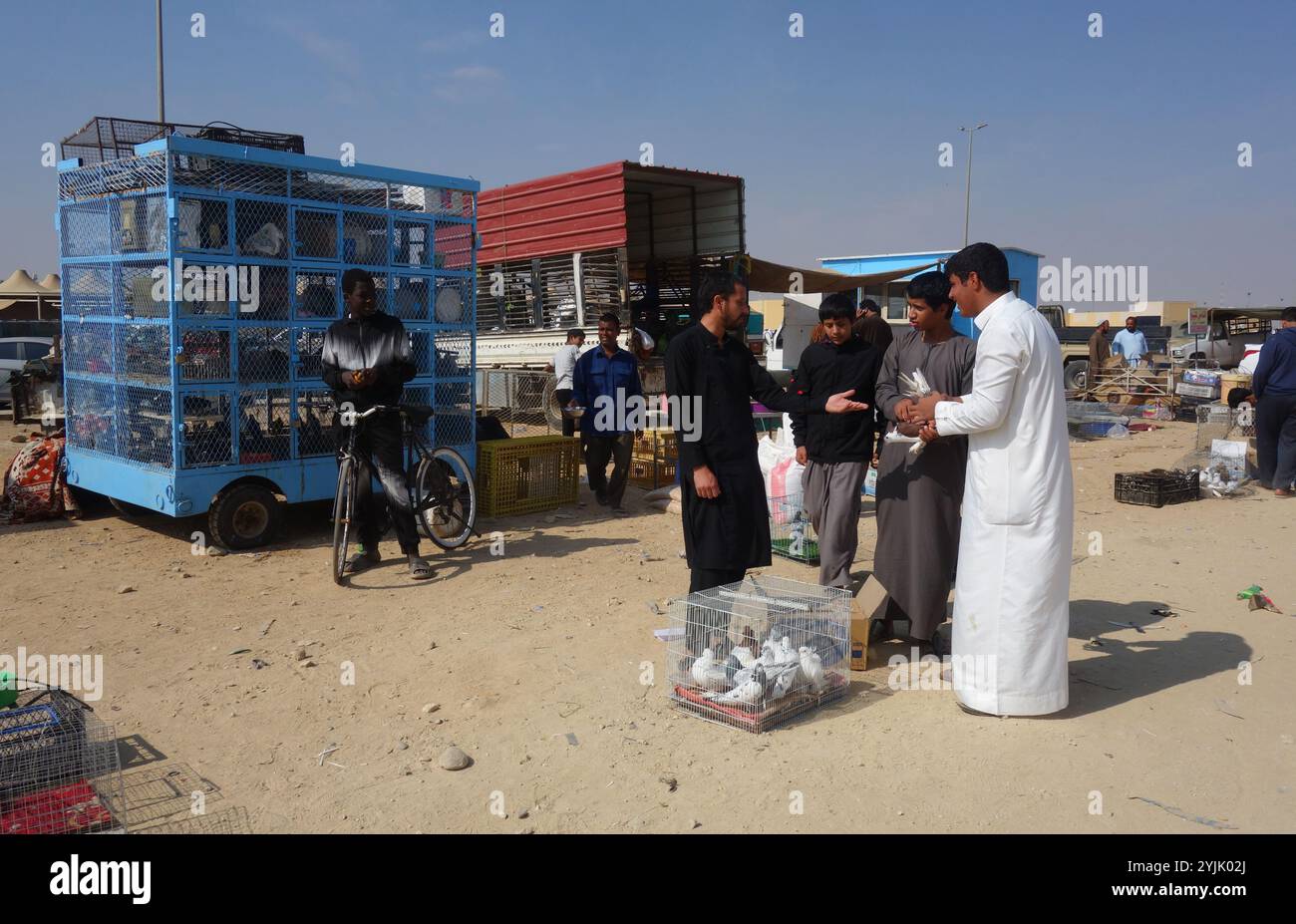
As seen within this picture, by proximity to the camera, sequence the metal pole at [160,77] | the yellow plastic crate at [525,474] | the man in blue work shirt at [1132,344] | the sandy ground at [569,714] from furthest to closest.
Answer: the man in blue work shirt at [1132,344], the metal pole at [160,77], the yellow plastic crate at [525,474], the sandy ground at [569,714]

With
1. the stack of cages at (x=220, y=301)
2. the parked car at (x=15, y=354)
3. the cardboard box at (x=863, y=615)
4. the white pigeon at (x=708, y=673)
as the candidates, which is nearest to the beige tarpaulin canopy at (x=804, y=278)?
the stack of cages at (x=220, y=301)

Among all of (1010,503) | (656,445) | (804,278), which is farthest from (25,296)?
(1010,503)

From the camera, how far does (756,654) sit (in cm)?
444

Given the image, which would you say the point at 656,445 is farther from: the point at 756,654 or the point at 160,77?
Result: the point at 160,77

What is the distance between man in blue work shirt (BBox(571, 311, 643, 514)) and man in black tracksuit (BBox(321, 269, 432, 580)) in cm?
269

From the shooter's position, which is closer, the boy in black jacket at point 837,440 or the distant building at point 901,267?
the boy in black jacket at point 837,440

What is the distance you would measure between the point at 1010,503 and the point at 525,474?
5.55m

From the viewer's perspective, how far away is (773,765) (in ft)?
12.7

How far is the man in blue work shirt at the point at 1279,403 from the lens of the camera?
10.5 meters

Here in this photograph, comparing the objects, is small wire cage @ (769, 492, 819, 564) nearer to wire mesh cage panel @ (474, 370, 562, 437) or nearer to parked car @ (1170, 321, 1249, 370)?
wire mesh cage panel @ (474, 370, 562, 437)

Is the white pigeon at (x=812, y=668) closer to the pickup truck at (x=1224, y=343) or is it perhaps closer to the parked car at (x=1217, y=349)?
the pickup truck at (x=1224, y=343)

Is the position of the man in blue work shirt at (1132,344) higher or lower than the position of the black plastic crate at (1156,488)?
higher

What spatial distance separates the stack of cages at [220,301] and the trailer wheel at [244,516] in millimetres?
99
